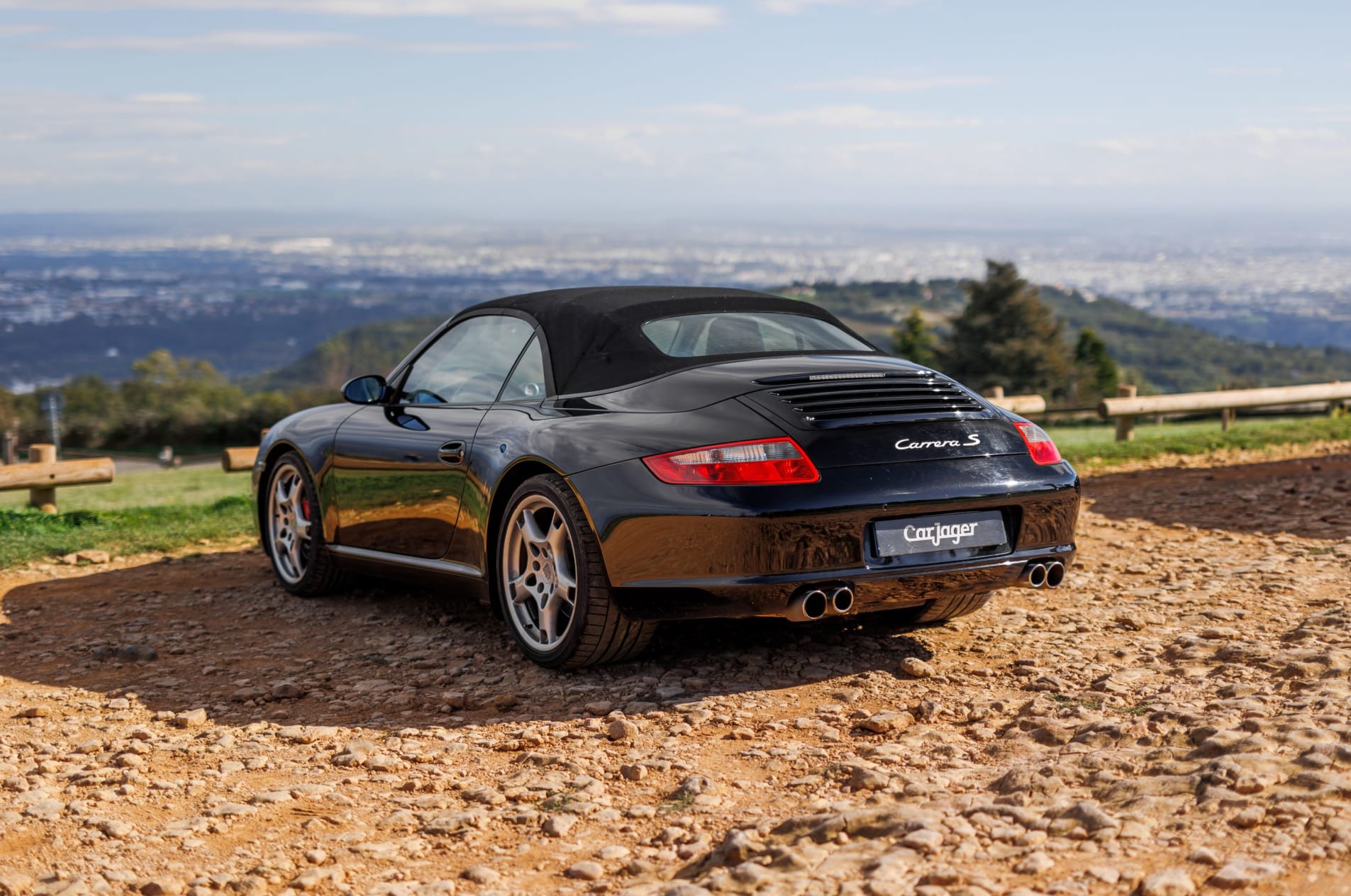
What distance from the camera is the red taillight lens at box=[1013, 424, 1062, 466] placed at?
16.7ft

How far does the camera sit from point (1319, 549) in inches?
294

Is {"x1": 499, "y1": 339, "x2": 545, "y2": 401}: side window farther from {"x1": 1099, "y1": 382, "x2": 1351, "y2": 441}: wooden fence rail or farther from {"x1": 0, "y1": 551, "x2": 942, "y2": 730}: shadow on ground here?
{"x1": 1099, "y1": 382, "x2": 1351, "y2": 441}: wooden fence rail

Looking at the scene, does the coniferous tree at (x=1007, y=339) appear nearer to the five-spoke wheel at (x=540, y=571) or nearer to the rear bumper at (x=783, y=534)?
the five-spoke wheel at (x=540, y=571)

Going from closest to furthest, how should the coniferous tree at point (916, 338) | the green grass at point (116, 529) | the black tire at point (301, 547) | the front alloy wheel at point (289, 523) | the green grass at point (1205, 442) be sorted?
the black tire at point (301, 547)
the front alloy wheel at point (289, 523)
the green grass at point (116, 529)
the green grass at point (1205, 442)
the coniferous tree at point (916, 338)

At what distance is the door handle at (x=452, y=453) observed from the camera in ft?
18.7

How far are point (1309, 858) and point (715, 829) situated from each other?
1.40 metres

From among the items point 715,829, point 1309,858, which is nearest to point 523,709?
point 715,829

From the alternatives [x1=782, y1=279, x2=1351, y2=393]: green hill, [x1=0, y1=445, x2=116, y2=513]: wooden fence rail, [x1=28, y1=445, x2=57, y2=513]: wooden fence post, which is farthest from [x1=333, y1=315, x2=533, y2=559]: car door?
[x1=782, y1=279, x2=1351, y2=393]: green hill

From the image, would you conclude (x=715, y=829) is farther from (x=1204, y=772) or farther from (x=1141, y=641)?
(x=1141, y=641)

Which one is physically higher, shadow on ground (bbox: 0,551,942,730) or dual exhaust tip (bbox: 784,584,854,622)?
dual exhaust tip (bbox: 784,584,854,622)

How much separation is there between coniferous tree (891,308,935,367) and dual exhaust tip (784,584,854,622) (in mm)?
85849

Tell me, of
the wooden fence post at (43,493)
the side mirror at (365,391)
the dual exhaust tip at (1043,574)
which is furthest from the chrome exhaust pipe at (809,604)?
the wooden fence post at (43,493)

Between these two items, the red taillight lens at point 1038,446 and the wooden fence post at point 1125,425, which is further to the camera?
the wooden fence post at point 1125,425

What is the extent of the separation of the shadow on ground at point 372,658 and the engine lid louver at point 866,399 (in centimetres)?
100
